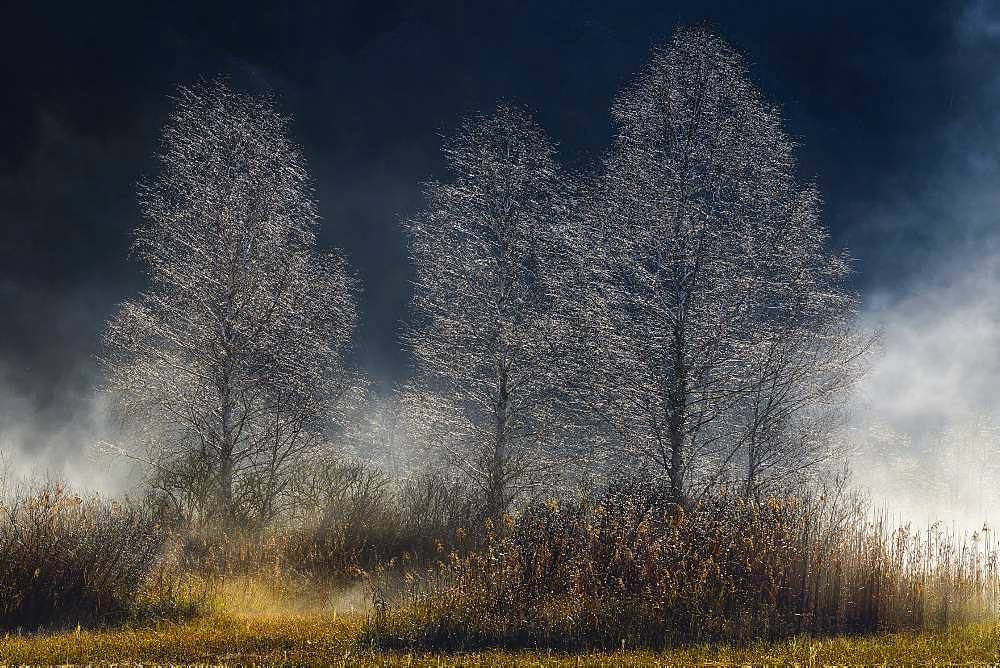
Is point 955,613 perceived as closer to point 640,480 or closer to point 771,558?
point 771,558

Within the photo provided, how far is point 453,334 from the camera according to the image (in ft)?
48.9

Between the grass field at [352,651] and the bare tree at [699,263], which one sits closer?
the grass field at [352,651]

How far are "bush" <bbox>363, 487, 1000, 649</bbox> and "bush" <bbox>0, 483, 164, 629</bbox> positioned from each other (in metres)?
2.73

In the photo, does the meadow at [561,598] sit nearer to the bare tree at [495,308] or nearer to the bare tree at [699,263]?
the bare tree at [699,263]

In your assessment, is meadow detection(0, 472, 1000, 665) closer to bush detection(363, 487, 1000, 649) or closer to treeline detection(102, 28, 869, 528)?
bush detection(363, 487, 1000, 649)

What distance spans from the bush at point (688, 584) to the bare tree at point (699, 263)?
3.33 metres

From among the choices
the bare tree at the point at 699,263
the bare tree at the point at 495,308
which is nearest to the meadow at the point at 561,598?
the bare tree at the point at 699,263

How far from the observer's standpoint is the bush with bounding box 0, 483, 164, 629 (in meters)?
8.18

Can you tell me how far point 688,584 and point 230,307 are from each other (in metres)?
10.3

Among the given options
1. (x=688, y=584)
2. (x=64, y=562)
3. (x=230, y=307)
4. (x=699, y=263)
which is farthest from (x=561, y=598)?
(x=230, y=307)

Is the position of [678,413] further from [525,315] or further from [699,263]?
[525,315]

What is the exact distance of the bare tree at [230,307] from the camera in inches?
596

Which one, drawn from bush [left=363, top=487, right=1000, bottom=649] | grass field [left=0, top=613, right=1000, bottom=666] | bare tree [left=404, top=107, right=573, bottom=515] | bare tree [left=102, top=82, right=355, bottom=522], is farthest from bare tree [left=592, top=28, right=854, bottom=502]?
bare tree [left=102, top=82, right=355, bottom=522]

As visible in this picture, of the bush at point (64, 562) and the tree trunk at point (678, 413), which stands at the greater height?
the tree trunk at point (678, 413)
